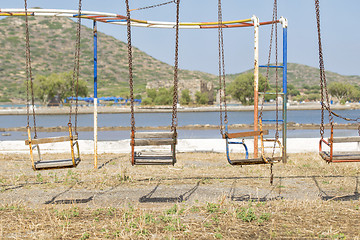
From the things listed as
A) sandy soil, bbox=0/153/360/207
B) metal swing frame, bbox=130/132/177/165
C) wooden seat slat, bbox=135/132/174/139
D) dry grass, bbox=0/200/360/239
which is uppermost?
wooden seat slat, bbox=135/132/174/139

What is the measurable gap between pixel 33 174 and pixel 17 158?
397 cm

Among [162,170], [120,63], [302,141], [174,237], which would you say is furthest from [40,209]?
[120,63]

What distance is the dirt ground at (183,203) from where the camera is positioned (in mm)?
5523

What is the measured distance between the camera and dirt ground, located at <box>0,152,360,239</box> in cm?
552

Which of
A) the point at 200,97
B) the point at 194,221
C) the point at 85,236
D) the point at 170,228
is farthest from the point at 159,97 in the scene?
the point at 85,236

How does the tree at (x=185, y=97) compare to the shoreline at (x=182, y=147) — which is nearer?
the shoreline at (x=182, y=147)

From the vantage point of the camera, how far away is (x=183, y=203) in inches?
277

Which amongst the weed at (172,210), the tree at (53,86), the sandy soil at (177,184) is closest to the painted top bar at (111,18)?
the sandy soil at (177,184)

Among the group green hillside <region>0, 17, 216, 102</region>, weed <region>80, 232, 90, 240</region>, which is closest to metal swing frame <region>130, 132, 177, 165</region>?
weed <region>80, 232, 90, 240</region>

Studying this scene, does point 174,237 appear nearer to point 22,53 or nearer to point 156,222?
point 156,222

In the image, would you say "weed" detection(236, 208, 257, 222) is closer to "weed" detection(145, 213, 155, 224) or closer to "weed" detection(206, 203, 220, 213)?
"weed" detection(206, 203, 220, 213)

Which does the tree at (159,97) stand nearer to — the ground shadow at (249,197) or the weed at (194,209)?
the ground shadow at (249,197)

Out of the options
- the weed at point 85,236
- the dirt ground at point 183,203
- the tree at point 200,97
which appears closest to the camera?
the weed at point 85,236

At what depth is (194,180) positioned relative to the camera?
932 centimetres
